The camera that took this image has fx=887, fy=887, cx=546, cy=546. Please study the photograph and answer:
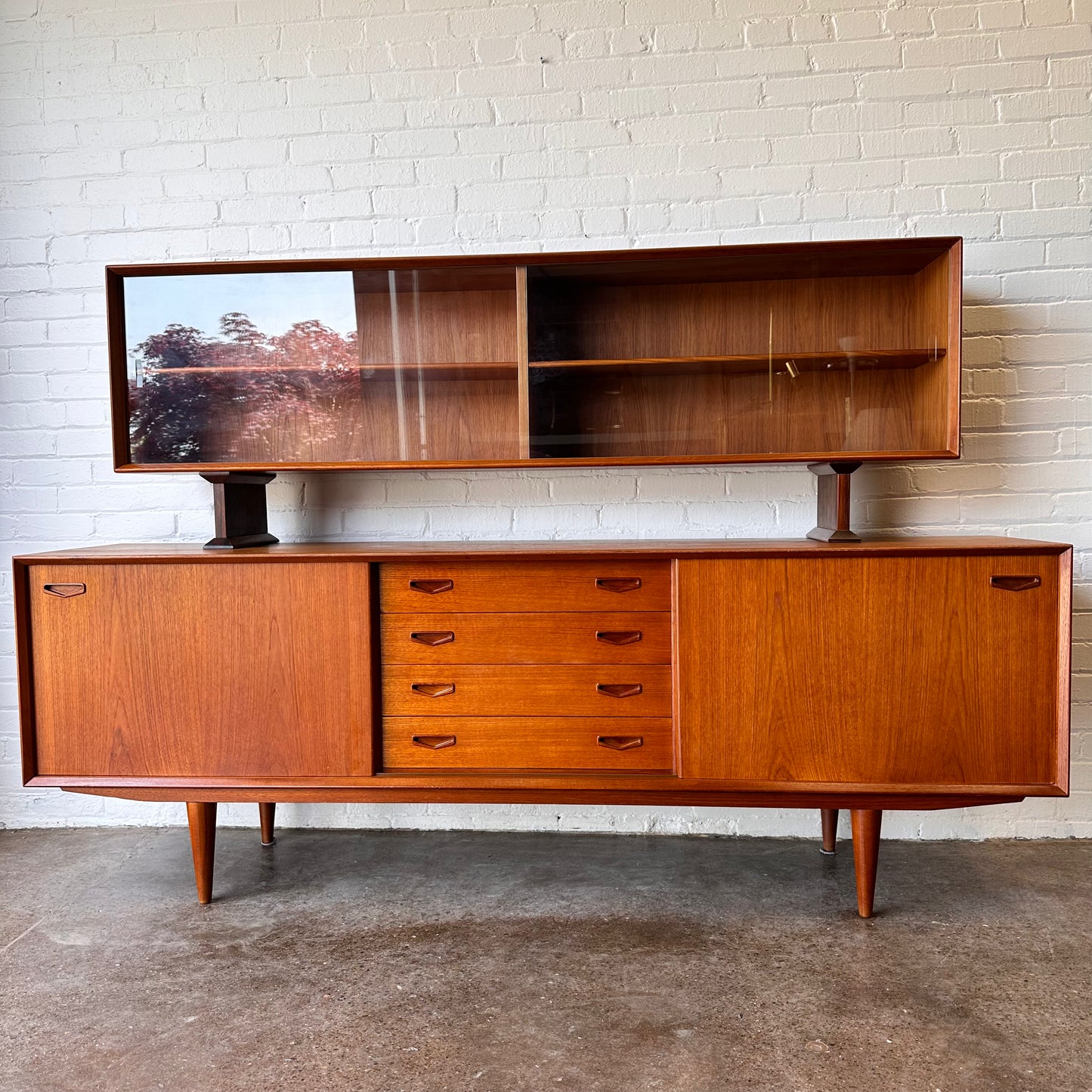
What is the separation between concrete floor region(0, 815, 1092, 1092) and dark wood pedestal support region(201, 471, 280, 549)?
904mm

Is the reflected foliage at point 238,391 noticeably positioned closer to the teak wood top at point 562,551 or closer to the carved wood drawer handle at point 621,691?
the teak wood top at point 562,551

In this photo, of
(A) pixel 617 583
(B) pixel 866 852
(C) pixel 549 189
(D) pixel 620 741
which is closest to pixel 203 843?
(D) pixel 620 741

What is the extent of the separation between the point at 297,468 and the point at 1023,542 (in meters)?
1.76

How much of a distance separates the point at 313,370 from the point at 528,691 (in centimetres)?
101

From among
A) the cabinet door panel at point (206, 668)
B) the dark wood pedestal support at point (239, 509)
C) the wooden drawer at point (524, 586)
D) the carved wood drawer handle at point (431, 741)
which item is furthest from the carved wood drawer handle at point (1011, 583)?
the dark wood pedestal support at point (239, 509)

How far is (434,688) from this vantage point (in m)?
2.14

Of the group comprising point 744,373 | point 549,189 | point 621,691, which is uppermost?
point 549,189

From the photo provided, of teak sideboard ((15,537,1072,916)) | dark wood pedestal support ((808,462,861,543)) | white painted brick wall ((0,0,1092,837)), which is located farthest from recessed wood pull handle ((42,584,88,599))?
dark wood pedestal support ((808,462,861,543))

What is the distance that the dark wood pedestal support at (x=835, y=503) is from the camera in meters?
2.22

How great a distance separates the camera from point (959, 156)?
8.05ft

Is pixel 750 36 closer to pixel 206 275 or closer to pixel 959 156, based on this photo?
pixel 959 156

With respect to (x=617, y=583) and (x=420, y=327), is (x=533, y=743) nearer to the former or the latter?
(x=617, y=583)

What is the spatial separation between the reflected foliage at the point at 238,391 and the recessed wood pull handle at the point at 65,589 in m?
0.37

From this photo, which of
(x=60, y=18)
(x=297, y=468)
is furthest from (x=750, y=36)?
(x=60, y=18)
